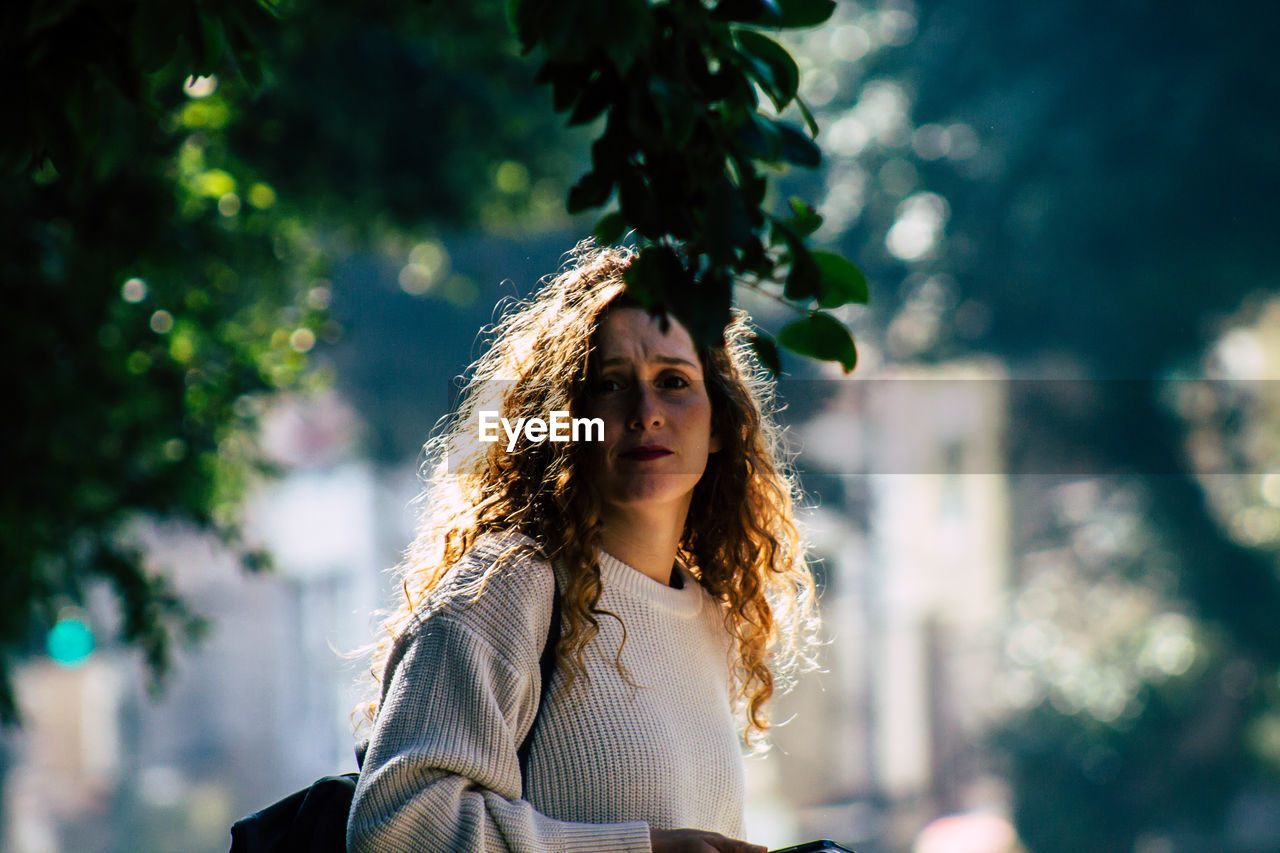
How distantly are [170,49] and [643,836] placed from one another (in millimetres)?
1070

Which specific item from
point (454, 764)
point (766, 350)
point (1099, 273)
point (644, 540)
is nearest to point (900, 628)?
point (1099, 273)

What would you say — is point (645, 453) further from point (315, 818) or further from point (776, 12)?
point (776, 12)

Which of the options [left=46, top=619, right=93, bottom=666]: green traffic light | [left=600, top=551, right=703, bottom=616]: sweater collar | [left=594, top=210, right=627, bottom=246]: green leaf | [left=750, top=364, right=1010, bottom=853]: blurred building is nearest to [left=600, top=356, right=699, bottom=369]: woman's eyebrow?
[left=600, top=551, right=703, bottom=616]: sweater collar

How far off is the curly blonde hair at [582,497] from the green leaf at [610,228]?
1.78ft

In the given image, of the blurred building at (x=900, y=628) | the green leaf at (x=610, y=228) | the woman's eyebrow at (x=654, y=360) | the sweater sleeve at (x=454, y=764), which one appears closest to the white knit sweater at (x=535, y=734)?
the sweater sleeve at (x=454, y=764)

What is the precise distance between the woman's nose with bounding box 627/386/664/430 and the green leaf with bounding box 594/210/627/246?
545 millimetres

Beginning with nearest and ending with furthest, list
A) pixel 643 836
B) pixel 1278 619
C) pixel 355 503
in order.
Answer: pixel 643 836, pixel 1278 619, pixel 355 503

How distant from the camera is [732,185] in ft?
3.85

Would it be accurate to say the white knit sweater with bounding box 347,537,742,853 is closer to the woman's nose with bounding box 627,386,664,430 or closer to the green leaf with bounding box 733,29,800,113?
the woman's nose with bounding box 627,386,664,430

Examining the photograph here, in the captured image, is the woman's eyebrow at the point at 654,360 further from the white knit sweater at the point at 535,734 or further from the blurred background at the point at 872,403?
the blurred background at the point at 872,403

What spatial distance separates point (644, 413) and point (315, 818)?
0.71 metres

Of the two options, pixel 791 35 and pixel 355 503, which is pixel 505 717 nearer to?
pixel 791 35

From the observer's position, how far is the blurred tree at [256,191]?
3.90ft

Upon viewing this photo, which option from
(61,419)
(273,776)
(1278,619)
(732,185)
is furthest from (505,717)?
(273,776)
